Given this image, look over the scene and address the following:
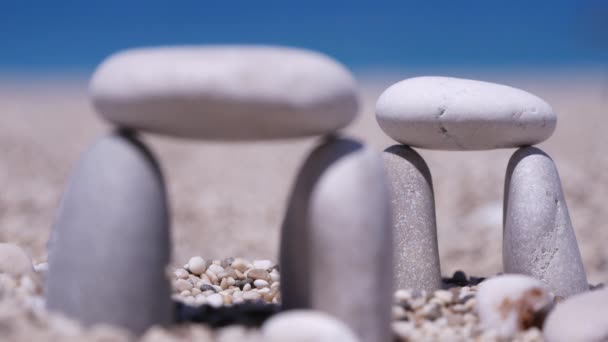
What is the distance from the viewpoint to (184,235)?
12398 millimetres

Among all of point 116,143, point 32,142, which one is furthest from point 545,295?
point 32,142

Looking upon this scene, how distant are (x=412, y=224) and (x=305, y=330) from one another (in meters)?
2.16

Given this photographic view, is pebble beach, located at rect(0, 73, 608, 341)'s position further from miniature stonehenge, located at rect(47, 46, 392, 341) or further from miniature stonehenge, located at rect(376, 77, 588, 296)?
miniature stonehenge, located at rect(376, 77, 588, 296)

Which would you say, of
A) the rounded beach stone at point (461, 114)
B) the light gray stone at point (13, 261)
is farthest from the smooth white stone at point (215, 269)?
the rounded beach stone at point (461, 114)

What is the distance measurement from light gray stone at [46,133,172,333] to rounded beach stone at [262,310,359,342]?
71 cm

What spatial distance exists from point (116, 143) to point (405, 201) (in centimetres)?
241

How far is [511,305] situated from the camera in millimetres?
3742

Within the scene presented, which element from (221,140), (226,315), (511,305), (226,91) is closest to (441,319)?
(511,305)

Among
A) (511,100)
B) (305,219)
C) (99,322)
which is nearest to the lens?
(99,322)

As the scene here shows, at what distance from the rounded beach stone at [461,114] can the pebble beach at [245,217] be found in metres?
1.14

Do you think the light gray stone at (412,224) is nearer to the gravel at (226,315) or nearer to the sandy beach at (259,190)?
the gravel at (226,315)

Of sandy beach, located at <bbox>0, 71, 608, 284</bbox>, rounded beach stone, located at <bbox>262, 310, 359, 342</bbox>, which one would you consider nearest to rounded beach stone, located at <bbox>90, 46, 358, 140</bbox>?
rounded beach stone, located at <bbox>262, 310, 359, 342</bbox>

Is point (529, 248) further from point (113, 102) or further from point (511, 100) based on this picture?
point (113, 102)

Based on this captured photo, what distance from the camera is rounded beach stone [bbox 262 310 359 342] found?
2.86 metres
